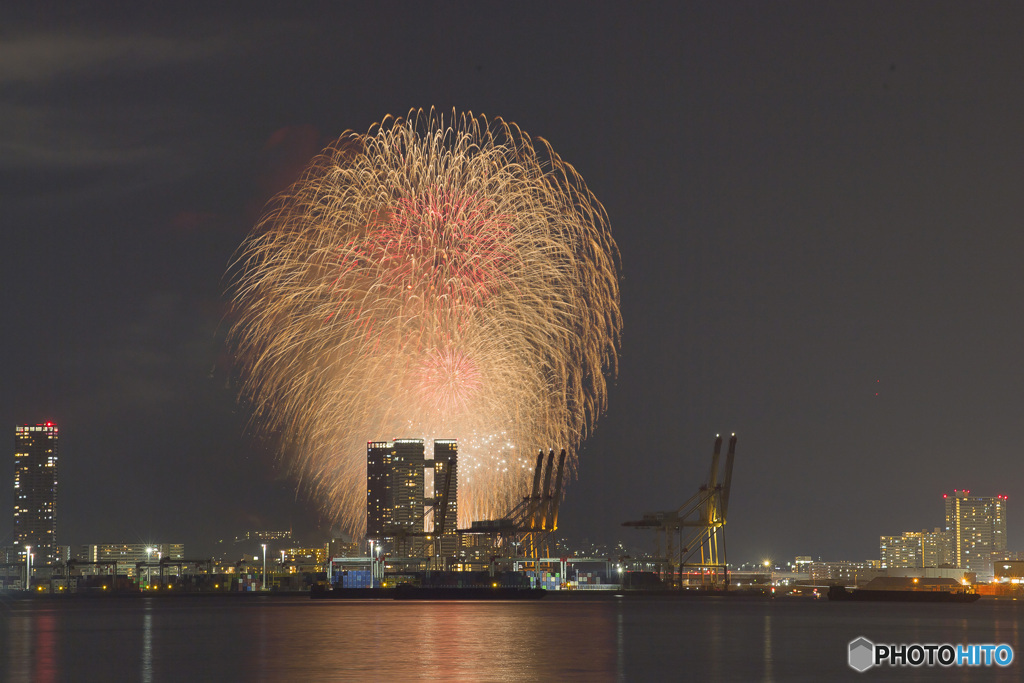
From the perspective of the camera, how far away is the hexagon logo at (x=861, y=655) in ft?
136

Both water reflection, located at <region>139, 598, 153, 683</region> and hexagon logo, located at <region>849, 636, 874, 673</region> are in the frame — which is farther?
hexagon logo, located at <region>849, 636, 874, 673</region>

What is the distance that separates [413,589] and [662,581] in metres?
55.8

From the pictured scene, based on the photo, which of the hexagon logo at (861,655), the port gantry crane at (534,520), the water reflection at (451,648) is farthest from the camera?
the port gantry crane at (534,520)

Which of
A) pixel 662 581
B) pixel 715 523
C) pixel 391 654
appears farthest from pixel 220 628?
pixel 662 581

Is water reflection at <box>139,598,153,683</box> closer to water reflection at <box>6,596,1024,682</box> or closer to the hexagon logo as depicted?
water reflection at <box>6,596,1024,682</box>
